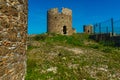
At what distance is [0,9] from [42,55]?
13.2m

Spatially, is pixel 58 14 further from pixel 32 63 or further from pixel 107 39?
pixel 32 63

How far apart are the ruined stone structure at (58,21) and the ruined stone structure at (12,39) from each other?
2918 centimetres

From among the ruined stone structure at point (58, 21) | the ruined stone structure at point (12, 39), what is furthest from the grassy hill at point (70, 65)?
the ruined stone structure at point (58, 21)

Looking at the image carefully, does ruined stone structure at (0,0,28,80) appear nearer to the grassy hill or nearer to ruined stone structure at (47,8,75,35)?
the grassy hill

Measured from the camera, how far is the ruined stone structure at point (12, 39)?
20.5ft

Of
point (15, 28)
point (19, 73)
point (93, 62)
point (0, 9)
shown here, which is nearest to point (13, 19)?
point (15, 28)

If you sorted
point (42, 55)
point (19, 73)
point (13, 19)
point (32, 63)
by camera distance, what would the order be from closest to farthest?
point (13, 19) < point (19, 73) < point (32, 63) < point (42, 55)

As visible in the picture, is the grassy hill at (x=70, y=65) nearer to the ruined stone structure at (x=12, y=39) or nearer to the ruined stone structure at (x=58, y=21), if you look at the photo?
the ruined stone structure at (x=12, y=39)

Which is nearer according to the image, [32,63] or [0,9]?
[0,9]

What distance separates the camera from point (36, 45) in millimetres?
22828

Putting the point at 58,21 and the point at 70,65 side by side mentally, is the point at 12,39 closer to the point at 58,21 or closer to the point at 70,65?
the point at 70,65

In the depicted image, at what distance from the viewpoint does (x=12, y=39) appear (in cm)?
686

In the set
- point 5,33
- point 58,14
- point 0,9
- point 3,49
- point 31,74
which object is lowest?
point 31,74

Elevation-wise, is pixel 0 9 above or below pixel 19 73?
above
